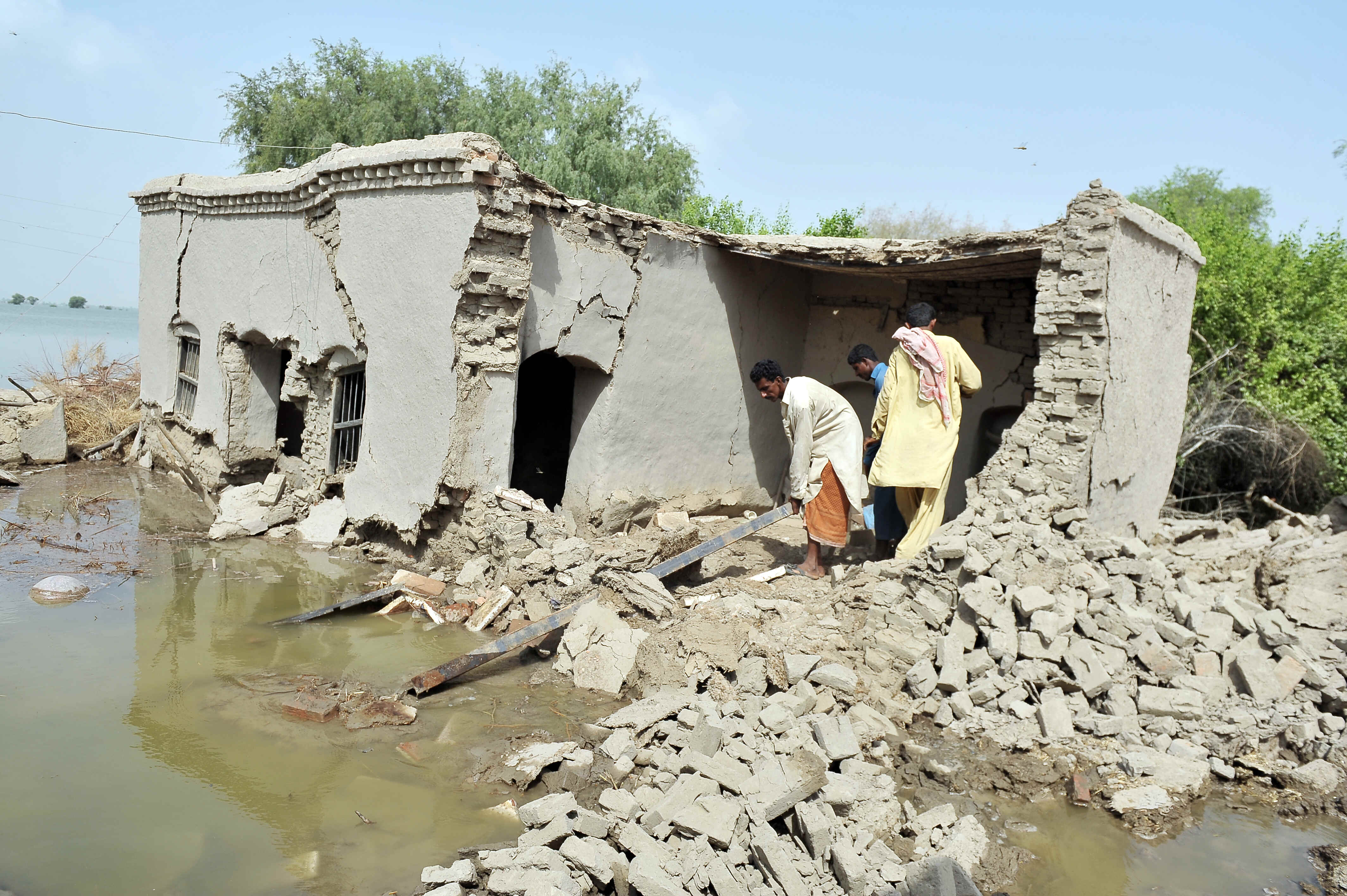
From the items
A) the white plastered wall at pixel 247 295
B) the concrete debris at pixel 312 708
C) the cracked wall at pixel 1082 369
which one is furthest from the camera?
the white plastered wall at pixel 247 295

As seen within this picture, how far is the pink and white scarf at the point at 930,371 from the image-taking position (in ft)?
20.3

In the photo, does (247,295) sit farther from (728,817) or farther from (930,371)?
(728,817)

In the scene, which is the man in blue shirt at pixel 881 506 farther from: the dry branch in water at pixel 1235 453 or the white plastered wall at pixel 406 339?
the dry branch in water at pixel 1235 453

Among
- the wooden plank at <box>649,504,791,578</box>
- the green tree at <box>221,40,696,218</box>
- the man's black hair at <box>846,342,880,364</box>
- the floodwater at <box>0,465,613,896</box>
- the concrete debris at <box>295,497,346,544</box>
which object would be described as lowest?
the floodwater at <box>0,465,613,896</box>

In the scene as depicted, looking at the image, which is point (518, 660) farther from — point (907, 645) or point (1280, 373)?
point (1280, 373)

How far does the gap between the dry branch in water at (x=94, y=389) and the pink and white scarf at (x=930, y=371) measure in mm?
11371

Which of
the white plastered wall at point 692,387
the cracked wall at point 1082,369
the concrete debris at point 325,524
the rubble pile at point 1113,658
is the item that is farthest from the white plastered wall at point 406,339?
the cracked wall at point 1082,369

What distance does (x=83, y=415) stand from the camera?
1235cm

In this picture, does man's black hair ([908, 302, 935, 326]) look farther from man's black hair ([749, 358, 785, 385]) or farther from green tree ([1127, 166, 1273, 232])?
green tree ([1127, 166, 1273, 232])

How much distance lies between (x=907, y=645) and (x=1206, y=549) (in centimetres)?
445

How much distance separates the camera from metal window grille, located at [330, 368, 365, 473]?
27.1ft

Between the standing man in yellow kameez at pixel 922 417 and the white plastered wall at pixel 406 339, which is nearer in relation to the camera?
the standing man in yellow kameez at pixel 922 417

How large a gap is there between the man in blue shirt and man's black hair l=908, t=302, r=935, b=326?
0.38 metres

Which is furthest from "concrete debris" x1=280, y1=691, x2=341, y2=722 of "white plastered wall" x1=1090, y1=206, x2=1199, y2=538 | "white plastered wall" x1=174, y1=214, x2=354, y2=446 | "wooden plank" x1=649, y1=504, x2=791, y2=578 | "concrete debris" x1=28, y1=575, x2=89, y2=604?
"white plastered wall" x1=1090, y1=206, x2=1199, y2=538
